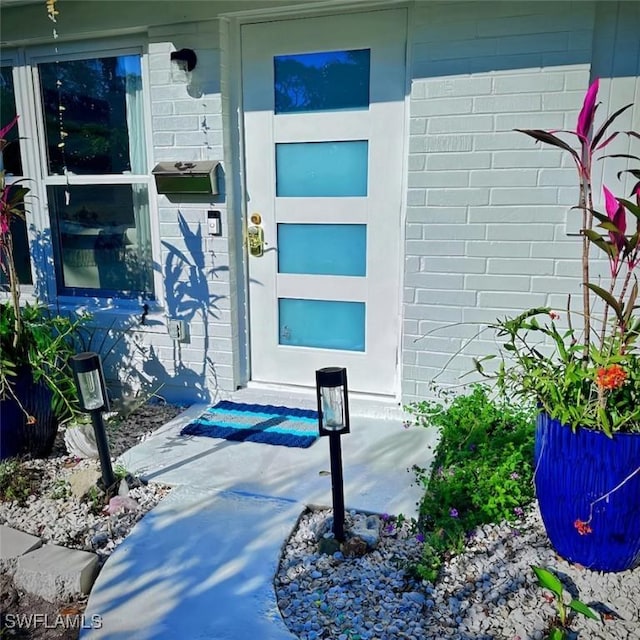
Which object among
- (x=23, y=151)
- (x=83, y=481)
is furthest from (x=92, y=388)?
(x=23, y=151)

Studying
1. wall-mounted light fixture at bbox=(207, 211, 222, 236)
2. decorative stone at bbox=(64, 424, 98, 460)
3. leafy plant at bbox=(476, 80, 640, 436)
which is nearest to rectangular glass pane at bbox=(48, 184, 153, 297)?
wall-mounted light fixture at bbox=(207, 211, 222, 236)

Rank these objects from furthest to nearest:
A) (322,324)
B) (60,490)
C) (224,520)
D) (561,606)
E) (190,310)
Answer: (190,310) < (322,324) < (60,490) < (224,520) < (561,606)

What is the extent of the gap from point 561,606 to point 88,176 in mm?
3481

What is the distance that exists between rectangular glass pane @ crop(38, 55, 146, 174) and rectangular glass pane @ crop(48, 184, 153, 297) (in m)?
0.17

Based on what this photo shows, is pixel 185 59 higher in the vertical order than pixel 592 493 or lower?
higher

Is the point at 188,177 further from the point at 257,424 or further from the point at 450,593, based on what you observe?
the point at 450,593

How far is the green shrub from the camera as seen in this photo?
2.08 m

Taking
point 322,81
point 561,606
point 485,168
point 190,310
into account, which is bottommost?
point 561,606

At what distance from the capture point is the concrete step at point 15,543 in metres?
2.07

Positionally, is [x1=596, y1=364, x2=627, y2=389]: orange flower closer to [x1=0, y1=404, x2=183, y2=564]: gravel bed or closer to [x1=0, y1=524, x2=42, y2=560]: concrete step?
[x1=0, y1=404, x2=183, y2=564]: gravel bed

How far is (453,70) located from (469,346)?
141cm

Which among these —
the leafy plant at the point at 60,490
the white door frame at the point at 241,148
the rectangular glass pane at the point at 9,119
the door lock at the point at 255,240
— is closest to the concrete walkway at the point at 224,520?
the leafy plant at the point at 60,490

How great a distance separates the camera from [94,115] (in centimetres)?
357

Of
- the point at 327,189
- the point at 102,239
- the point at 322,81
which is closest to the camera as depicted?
the point at 322,81
